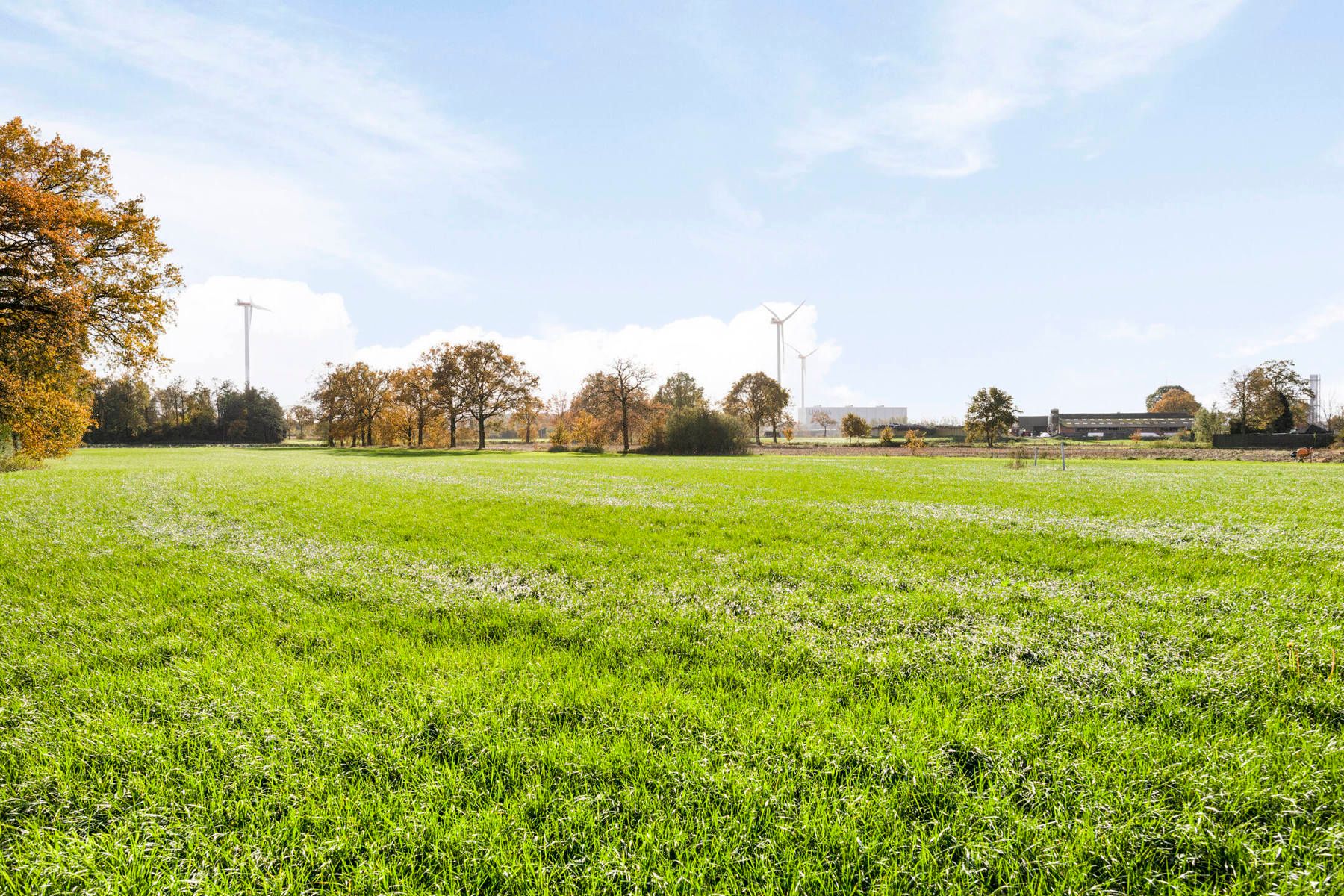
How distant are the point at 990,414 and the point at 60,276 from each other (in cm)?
7635

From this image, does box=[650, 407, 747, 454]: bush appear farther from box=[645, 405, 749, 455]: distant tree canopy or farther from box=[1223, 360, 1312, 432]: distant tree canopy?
box=[1223, 360, 1312, 432]: distant tree canopy

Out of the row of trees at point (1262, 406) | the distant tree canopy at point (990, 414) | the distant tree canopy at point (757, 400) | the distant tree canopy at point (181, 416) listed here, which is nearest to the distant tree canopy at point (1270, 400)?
the row of trees at point (1262, 406)

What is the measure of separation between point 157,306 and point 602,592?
27425 millimetres

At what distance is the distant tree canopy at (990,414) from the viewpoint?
6825 centimetres

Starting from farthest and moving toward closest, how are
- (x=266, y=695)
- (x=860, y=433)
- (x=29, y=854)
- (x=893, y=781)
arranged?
(x=860, y=433) → (x=266, y=695) → (x=893, y=781) → (x=29, y=854)

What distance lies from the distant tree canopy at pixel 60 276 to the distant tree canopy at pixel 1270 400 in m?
95.9

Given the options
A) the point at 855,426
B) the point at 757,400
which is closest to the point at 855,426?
the point at 855,426

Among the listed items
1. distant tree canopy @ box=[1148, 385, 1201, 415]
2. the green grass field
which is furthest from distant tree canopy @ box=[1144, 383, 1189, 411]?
the green grass field

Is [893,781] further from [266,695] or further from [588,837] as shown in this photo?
[266,695]

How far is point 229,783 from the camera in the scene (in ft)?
10.5

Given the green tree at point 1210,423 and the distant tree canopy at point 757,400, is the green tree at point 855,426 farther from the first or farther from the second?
the green tree at point 1210,423

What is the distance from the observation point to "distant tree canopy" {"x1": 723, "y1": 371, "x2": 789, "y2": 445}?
8969cm

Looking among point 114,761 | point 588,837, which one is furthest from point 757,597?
point 114,761

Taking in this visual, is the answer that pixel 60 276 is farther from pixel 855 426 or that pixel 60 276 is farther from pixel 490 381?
pixel 855 426
